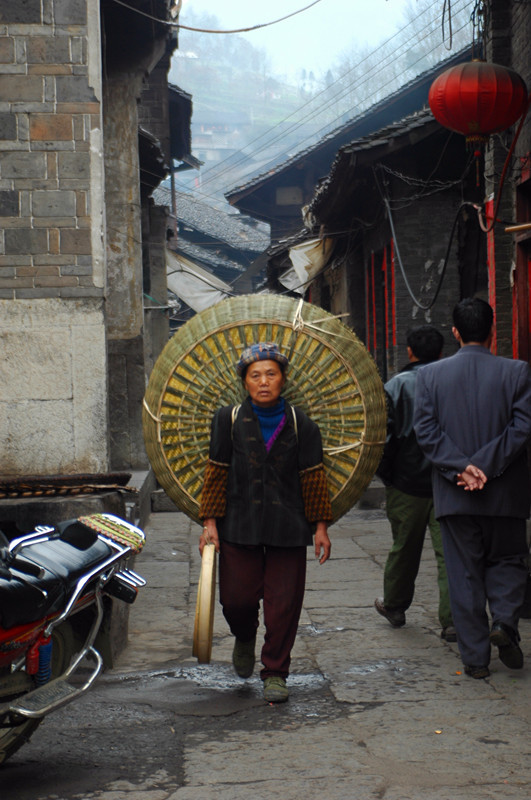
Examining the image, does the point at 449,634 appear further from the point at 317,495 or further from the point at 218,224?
the point at 218,224

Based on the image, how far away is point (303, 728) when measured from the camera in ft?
14.1

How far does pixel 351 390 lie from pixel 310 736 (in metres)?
1.56

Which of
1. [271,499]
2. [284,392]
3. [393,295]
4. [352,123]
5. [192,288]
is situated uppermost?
[352,123]

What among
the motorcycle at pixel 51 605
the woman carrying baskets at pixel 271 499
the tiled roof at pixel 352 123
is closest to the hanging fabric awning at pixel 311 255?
the tiled roof at pixel 352 123

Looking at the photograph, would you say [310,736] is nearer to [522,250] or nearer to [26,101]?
[26,101]

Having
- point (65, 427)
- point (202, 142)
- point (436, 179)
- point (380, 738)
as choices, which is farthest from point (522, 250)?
point (202, 142)

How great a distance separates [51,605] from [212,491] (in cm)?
128

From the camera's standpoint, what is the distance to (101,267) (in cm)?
686

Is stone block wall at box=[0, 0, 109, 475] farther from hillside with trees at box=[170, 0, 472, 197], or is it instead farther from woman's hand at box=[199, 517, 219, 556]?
hillside with trees at box=[170, 0, 472, 197]

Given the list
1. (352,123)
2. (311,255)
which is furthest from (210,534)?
(352,123)

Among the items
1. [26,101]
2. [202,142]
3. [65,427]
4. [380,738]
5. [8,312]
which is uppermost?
[202,142]

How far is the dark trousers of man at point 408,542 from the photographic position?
232 inches

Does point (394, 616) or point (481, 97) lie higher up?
point (481, 97)

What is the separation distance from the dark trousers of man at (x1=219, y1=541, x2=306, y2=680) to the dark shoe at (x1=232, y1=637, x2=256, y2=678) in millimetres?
201
